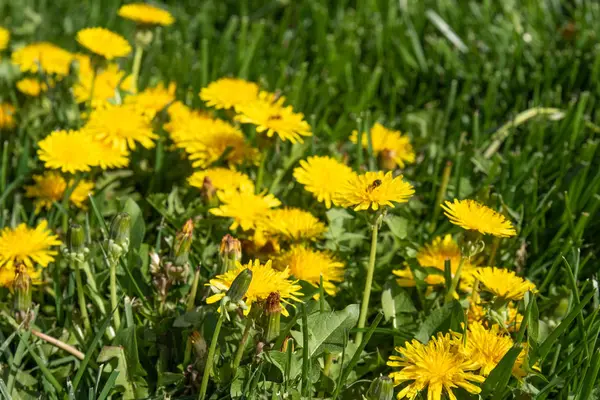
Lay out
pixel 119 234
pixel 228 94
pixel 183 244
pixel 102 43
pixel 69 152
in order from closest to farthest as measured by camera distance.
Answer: pixel 119 234 < pixel 183 244 < pixel 69 152 < pixel 228 94 < pixel 102 43

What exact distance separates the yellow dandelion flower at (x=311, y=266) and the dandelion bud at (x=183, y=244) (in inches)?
7.3

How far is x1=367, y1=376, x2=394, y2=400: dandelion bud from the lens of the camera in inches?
45.4

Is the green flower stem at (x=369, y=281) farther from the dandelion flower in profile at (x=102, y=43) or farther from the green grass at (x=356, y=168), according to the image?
the dandelion flower in profile at (x=102, y=43)

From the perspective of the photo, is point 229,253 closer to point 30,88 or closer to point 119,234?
point 119,234

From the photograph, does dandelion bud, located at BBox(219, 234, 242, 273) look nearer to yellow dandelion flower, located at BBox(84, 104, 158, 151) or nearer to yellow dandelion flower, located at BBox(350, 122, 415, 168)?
yellow dandelion flower, located at BBox(84, 104, 158, 151)

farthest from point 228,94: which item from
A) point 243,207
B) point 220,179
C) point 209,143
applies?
point 243,207

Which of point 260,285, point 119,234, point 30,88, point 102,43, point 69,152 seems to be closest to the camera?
point 260,285

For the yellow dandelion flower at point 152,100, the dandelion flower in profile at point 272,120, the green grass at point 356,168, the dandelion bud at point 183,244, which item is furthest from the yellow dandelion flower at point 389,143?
the dandelion bud at point 183,244

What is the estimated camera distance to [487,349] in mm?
1299

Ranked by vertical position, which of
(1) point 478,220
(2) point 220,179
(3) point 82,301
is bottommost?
(3) point 82,301

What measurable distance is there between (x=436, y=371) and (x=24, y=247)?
83 centimetres

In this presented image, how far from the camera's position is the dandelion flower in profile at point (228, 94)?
194 centimetres

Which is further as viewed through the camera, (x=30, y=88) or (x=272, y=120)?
(x=30, y=88)

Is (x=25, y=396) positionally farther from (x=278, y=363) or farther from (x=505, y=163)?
(x=505, y=163)
